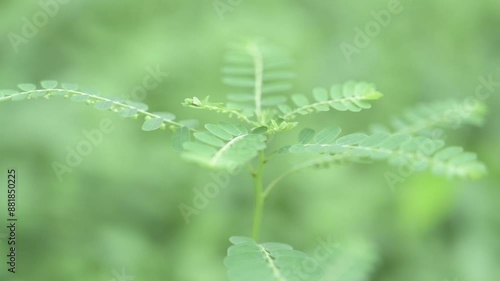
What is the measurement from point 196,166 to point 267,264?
7.04ft

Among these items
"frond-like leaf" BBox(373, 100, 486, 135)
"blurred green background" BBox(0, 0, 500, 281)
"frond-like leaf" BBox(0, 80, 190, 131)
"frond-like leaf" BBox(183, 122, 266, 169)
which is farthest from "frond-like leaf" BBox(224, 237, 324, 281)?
"blurred green background" BBox(0, 0, 500, 281)

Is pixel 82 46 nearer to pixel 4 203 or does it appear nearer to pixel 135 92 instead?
pixel 135 92

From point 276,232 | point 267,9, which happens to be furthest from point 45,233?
point 267,9

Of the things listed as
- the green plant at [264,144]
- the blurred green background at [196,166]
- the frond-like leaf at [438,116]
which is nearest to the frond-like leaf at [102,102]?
the green plant at [264,144]

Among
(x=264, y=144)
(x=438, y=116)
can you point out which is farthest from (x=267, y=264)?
(x=438, y=116)

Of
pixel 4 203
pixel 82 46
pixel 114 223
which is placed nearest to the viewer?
pixel 4 203

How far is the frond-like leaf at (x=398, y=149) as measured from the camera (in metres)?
1.25

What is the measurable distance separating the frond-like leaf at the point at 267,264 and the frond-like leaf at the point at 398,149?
22 cm

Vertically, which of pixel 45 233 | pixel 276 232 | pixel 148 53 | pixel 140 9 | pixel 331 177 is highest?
pixel 140 9

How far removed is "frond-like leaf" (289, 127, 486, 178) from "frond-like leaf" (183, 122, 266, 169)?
122 mm

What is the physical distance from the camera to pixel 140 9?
3707 mm

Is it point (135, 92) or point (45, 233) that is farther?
point (135, 92)

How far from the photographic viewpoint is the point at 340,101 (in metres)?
1.46

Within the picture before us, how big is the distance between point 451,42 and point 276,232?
1822 millimetres
